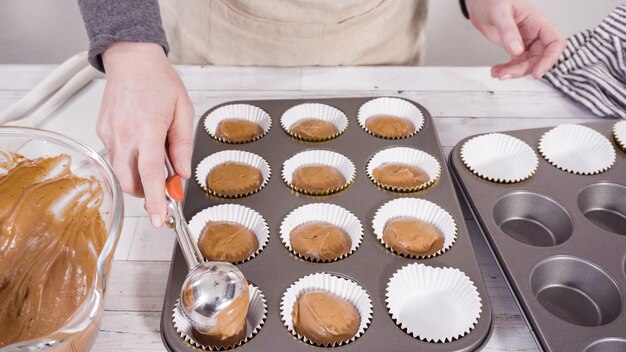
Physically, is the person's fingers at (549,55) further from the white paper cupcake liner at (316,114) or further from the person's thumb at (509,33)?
the white paper cupcake liner at (316,114)

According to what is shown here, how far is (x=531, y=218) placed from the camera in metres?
1.50

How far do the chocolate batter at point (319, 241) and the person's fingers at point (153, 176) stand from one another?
0.35 m

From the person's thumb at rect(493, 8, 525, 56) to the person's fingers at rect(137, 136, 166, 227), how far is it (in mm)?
1084

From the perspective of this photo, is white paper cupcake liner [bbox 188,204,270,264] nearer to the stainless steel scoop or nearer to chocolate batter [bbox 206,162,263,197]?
chocolate batter [bbox 206,162,263,197]

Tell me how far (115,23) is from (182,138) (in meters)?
0.33

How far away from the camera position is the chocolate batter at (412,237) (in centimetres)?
133

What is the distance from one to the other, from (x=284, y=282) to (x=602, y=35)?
146 cm

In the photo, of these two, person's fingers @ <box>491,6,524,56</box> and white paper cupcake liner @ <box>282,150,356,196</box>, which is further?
person's fingers @ <box>491,6,524,56</box>

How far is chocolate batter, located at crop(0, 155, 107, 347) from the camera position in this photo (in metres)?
0.97

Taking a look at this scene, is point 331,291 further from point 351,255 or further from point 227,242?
point 227,242

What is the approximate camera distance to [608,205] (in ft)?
4.98

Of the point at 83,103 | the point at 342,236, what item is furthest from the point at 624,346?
the point at 83,103

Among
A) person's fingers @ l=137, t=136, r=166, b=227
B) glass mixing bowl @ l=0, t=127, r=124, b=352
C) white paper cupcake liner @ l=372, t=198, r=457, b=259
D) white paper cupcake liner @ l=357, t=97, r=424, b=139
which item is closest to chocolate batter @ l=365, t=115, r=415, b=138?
white paper cupcake liner @ l=357, t=97, r=424, b=139

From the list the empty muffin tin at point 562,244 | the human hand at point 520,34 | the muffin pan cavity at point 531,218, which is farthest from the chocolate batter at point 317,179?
the human hand at point 520,34
